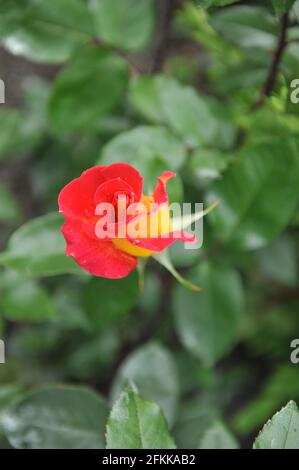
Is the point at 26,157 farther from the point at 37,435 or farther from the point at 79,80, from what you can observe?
the point at 37,435

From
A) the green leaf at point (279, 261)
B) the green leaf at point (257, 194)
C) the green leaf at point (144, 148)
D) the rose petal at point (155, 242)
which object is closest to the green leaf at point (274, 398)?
the green leaf at point (279, 261)

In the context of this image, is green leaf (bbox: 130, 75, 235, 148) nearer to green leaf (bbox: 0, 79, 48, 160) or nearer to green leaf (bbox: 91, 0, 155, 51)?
green leaf (bbox: 91, 0, 155, 51)

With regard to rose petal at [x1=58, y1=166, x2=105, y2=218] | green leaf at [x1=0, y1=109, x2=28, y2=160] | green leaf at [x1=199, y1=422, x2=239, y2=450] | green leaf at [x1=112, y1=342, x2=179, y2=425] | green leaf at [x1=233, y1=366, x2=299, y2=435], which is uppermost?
rose petal at [x1=58, y1=166, x2=105, y2=218]

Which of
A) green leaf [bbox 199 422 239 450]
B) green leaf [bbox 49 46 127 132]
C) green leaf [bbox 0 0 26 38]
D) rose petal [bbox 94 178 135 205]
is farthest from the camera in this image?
green leaf [bbox 49 46 127 132]

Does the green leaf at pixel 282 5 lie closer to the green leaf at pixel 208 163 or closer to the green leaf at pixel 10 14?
the green leaf at pixel 208 163

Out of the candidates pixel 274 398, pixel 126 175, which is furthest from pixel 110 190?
pixel 274 398

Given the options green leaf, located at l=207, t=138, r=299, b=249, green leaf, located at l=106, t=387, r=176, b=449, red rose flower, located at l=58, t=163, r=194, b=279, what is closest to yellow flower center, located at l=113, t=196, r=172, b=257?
red rose flower, located at l=58, t=163, r=194, b=279
